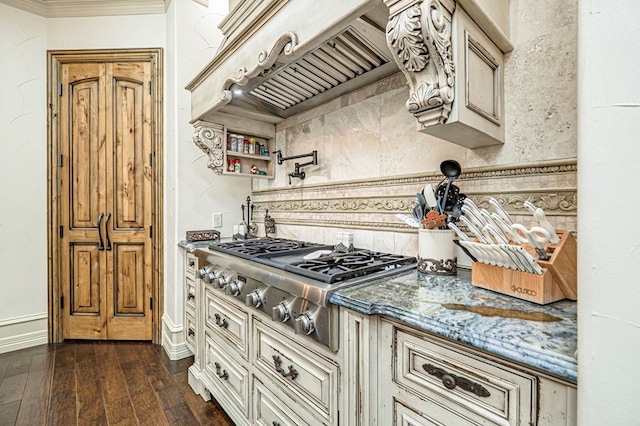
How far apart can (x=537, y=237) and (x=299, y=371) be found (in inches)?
35.4

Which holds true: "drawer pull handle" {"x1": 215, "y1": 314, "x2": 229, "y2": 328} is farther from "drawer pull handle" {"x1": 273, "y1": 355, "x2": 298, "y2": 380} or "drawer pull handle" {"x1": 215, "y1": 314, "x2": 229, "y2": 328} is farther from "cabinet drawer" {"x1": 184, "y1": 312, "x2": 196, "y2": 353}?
"cabinet drawer" {"x1": 184, "y1": 312, "x2": 196, "y2": 353}

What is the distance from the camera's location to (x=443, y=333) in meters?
0.69

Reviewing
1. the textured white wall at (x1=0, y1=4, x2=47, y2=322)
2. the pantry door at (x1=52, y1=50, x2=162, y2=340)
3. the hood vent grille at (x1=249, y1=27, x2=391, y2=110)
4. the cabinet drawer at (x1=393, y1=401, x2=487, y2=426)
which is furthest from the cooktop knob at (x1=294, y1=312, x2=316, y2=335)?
the textured white wall at (x1=0, y1=4, x2=47, y2=322)

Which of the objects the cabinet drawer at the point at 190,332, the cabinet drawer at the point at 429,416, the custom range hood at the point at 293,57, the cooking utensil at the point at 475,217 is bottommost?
the cabinet drawer at the point at 190,332

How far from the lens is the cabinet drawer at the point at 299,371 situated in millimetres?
1008

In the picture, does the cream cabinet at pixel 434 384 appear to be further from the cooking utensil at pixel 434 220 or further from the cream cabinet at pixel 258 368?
the cooking utensil at pixel 434 220

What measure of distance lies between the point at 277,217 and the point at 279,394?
1.48m

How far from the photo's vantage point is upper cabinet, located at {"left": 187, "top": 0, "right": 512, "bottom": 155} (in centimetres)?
93

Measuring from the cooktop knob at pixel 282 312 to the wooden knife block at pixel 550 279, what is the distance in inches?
27.3

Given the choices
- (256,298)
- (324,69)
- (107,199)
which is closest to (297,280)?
(256,298)

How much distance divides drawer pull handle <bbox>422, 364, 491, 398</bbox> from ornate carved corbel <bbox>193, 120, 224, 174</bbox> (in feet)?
6.41

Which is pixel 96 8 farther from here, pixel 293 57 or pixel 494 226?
pixel 494 226

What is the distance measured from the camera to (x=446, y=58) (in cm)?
93

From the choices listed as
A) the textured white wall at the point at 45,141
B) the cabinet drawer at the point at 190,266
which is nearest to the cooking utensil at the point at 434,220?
the cabinet drawer at the point at 190,266
